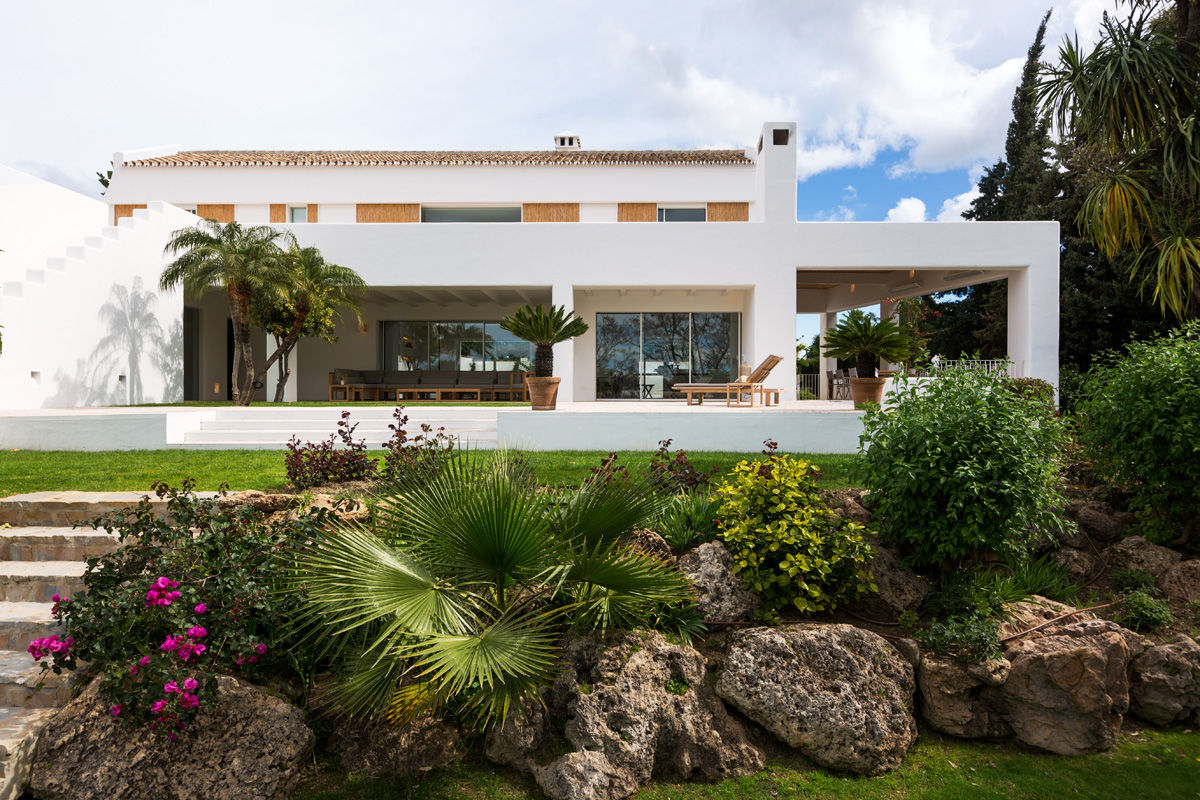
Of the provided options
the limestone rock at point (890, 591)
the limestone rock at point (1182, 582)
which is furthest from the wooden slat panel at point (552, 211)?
the limestone rock at point (1182, 582)

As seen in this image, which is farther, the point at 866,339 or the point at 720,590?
the point at 866,339

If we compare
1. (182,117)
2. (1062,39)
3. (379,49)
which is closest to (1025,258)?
(1062,39)

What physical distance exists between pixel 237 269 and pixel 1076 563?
45.8 feet

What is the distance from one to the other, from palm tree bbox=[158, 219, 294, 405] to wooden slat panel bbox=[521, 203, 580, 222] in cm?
786

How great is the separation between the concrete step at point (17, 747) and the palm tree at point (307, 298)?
11242mm

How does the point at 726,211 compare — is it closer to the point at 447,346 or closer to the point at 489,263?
the point at 489,263

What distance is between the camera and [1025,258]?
50.3 feet

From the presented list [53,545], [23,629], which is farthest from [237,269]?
[23,629]

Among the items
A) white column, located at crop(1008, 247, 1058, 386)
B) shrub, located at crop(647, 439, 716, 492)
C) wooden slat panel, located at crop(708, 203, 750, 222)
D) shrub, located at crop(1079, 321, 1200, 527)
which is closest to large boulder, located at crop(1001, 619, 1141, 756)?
shrub, located at crop(1079, 321, 1200, 527)

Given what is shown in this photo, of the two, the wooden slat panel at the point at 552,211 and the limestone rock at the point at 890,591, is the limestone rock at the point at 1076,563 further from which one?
the wooden slat panel at the point at 552,211

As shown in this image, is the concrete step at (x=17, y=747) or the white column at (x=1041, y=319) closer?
the concrete step at (x=17, y=747)

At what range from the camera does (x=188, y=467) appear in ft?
26.9

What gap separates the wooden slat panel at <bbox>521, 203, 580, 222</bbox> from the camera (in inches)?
811

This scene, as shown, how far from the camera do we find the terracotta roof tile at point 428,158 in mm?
20109
